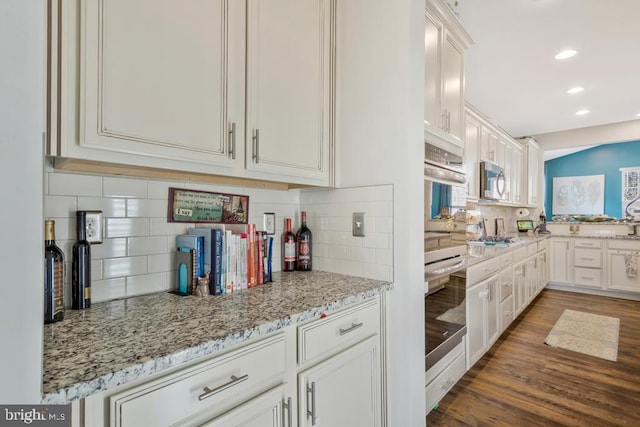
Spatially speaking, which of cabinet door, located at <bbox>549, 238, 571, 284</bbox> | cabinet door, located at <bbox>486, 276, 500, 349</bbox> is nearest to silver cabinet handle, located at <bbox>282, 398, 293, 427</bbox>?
cabinet door, located at <bbox>486, 276, 500, 349</bbox>

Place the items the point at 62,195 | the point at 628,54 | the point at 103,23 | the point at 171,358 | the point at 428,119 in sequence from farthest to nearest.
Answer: the point at 628,54 → the point at 428,119 → the point at 62,195 → the point at 103,23 → the point at 171,358

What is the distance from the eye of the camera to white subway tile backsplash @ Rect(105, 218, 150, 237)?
3.70ft

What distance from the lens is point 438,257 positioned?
177 cm

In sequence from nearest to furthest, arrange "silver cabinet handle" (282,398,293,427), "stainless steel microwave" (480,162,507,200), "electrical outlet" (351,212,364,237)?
1. "silver cabinet handle" (282,398,293,427)
2. "electrical outlet" (351,212,364,237)
3. "stainless steel microwave" (480,162,507,200)

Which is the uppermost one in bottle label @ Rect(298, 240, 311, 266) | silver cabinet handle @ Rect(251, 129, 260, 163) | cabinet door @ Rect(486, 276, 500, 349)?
silver cabinet handle @ Rect(251, 129, 260, 163)

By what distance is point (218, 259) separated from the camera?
1.23 metres

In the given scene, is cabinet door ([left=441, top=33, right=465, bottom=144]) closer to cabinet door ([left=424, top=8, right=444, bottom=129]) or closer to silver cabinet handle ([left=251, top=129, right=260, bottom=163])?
cabinet door ([left=424, top=8, right=444, bottom=129])

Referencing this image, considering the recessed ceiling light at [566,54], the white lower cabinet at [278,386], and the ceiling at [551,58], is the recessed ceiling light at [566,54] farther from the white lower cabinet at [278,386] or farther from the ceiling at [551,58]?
the white lower cabinet at [278,386]

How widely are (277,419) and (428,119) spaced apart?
1.56 meters

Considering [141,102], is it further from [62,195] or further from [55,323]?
[55,323]

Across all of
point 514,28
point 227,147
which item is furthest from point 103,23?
point 514,28

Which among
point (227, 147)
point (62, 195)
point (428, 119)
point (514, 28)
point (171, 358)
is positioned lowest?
point (171, 358)

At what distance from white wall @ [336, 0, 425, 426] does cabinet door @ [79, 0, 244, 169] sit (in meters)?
0.64

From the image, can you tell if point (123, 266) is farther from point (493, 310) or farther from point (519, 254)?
point (519, 254)
